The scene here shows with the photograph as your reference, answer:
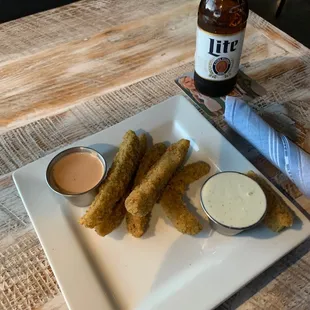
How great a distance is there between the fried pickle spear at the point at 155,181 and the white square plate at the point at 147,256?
0.17 feet

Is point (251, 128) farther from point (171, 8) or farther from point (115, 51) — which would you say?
point (171, 8)

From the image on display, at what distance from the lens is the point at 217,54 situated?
2.67 ft

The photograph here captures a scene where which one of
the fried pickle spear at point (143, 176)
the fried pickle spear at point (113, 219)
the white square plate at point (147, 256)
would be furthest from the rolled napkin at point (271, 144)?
the fried pickle spear at point (113, 219)

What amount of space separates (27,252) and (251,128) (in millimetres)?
459

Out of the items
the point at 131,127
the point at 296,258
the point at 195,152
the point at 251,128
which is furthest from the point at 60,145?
the point at 296,258

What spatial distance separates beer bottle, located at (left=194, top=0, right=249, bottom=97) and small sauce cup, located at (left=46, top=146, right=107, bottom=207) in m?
0.31

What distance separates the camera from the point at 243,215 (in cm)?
63

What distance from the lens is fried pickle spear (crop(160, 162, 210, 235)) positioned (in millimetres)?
659

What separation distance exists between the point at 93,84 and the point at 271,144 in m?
0.45

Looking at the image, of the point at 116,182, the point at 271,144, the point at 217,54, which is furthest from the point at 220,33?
the point at 116,182

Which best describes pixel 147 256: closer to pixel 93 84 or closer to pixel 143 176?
pixel 143 176

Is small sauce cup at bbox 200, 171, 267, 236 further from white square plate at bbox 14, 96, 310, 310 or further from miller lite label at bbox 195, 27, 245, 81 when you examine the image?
miller lite label at bbox 195, 27, 245, 81

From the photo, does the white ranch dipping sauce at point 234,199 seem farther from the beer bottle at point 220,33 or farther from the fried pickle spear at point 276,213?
the beer bottle at point 220,33

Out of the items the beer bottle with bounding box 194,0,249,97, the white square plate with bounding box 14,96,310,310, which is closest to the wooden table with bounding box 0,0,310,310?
the white square plate with bounding box 14,96,310,310
